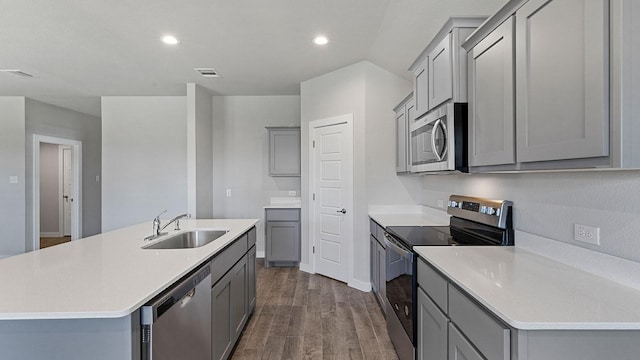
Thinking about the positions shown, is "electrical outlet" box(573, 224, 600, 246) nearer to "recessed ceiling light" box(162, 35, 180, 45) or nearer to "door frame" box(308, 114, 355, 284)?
"door frame" box(308, 114, 355, 284)

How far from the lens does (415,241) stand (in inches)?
82.8

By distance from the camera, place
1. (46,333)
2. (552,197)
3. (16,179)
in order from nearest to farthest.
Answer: (46,333), (552,197), (16,179)

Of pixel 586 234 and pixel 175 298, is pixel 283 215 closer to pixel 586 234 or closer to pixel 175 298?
pixel 175 298

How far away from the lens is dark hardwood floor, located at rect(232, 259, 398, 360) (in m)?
2.43

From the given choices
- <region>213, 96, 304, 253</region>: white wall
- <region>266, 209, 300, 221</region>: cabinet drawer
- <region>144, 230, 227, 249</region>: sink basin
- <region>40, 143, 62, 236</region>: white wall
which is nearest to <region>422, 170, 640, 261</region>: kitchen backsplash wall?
<region>144, 230, 227, 249</region>: sink basin

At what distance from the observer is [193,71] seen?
4141 mm

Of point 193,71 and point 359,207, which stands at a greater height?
point 193,71

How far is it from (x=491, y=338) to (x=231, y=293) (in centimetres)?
170

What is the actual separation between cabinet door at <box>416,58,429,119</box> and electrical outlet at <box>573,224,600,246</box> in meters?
1.18

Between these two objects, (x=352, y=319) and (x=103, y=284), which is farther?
(x=352, y=319)

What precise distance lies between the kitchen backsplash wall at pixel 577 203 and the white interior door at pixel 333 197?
1.90 m

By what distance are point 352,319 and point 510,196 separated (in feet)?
5.88

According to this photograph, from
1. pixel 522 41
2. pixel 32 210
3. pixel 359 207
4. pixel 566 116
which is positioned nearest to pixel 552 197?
pixel 566 116

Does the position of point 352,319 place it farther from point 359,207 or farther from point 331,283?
point 359,207
